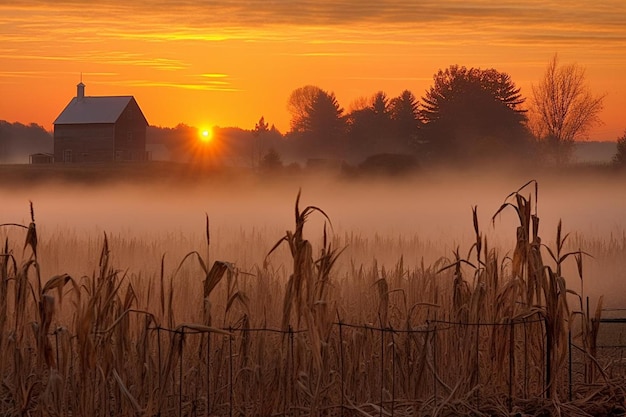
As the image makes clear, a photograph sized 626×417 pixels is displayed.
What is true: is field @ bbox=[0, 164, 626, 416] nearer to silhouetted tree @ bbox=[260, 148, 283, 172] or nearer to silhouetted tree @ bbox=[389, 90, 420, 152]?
silhouetted tree @ bbox=[260, 148, 283, 172]

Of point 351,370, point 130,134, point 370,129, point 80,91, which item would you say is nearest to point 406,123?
point 370,129

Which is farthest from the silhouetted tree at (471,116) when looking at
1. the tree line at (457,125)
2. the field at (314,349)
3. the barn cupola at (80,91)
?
the field at (314,349)

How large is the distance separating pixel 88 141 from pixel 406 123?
55.0ft

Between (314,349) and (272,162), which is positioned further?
(272,162)

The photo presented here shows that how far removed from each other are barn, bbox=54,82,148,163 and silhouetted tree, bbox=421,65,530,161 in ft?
52.2

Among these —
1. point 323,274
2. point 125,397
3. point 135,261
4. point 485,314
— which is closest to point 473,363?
point 485,314

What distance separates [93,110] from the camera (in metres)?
52.0

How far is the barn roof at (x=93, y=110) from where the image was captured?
167ft

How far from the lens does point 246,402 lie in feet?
17.7

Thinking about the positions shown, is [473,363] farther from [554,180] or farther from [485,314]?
[554,180]

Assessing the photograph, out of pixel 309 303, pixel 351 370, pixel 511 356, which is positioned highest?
pixel 309 303

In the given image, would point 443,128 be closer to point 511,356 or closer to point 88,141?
point 88,141

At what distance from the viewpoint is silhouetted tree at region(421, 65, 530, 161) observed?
45906 mm

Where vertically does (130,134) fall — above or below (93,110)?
below
